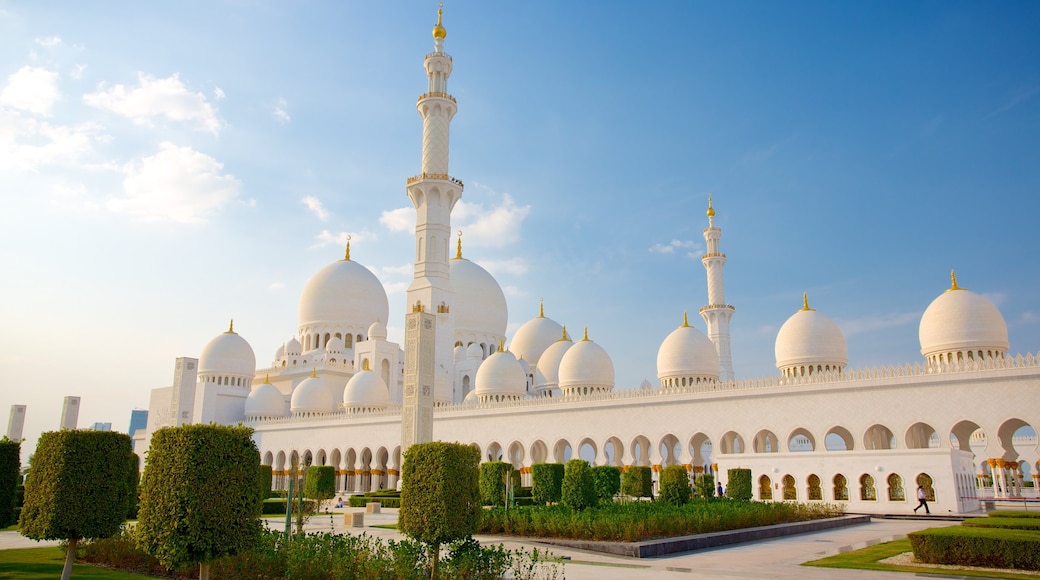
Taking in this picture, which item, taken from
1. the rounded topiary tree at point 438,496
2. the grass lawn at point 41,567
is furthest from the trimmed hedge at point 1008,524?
the grass lawn at point 41,567

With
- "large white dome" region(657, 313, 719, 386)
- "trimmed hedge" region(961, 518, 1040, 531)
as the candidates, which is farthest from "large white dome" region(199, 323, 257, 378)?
"trimmed hedge" region(961, 518, 1040, 531)

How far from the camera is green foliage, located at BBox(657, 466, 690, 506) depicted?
57.2 feet

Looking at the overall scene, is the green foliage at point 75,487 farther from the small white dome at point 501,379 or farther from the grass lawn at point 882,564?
the small white dome at point 501,379

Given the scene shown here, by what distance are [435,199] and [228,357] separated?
17946mm

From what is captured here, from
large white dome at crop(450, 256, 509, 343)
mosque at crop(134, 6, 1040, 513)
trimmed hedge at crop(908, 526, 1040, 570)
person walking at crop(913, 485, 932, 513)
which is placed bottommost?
trimmed hedge at crop(908, 526, 1040, 570)

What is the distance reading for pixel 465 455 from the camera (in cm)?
924

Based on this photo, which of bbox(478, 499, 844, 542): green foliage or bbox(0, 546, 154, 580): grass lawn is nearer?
bbox(0, 546, 154, 580): grass lawn

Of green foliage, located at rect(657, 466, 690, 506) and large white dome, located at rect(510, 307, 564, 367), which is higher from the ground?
large white dome, located at rect(510, 307, 564, 367)

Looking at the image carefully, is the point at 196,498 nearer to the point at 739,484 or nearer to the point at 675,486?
the point at 675,486

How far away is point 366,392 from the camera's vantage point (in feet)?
120

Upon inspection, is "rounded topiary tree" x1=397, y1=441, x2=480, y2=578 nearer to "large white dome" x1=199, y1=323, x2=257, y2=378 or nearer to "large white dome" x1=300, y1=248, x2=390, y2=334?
"large white dome" x1=300, y1=248, x2=390, y2=334

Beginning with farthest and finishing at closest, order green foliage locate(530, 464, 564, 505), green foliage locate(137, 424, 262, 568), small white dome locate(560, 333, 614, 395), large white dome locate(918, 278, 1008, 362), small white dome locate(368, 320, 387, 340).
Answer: small white dome locate(368, 320, 387, 340)
small white dome locate(560, 333, 614, 395)
large white dome locate(918, 278, 1008, 362)
green foliage locate(530, 464, 564, 505)
green foliage locate(137, 424, 262, 568)

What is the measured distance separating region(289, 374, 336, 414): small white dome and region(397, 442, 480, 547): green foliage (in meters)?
31.2

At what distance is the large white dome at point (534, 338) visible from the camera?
4422 centimetres
